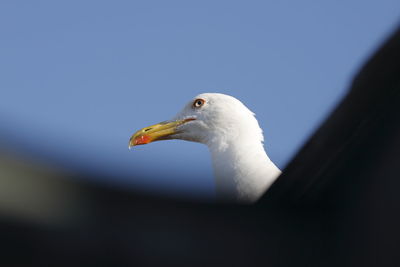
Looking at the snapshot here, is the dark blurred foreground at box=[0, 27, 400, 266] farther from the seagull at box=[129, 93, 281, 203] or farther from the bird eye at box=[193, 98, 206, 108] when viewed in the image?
the bird eye at box=[193, 98, 206, 108]

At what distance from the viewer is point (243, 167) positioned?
25.3ft

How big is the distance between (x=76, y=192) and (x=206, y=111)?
7.79 meters

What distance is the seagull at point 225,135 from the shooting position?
755 cm

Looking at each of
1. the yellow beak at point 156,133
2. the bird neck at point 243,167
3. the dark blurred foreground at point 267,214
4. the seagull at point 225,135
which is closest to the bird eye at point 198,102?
the seagull at point 225,135

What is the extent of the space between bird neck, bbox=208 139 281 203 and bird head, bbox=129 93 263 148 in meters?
0.21

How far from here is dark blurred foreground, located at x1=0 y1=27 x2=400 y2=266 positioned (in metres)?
1.58

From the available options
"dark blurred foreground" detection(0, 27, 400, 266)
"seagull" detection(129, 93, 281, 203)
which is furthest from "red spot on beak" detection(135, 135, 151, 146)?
"dark blurred foreground" detection(0, 27, 400, 266)

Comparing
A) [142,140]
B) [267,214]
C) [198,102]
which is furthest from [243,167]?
[267,214]

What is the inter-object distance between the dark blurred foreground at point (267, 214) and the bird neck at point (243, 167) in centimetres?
444

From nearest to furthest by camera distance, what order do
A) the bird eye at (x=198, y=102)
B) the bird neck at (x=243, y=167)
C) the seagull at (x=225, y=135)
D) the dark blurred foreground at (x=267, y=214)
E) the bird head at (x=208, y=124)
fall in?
the dark blurred foreground at (x=267, y=214)
the bird neck at (x=243, y=167)
the seagull at (x=225, y=135)
the bird head at (x=208, y=124)
the bird eye at (x=198, y=102)

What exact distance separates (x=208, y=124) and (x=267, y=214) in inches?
282

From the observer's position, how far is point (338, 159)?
2209mm

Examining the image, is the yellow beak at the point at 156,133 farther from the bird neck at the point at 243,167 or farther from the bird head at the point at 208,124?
the bird neck at the point at 243,167

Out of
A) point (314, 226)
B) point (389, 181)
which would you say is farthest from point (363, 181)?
Result: point (314, 226)
